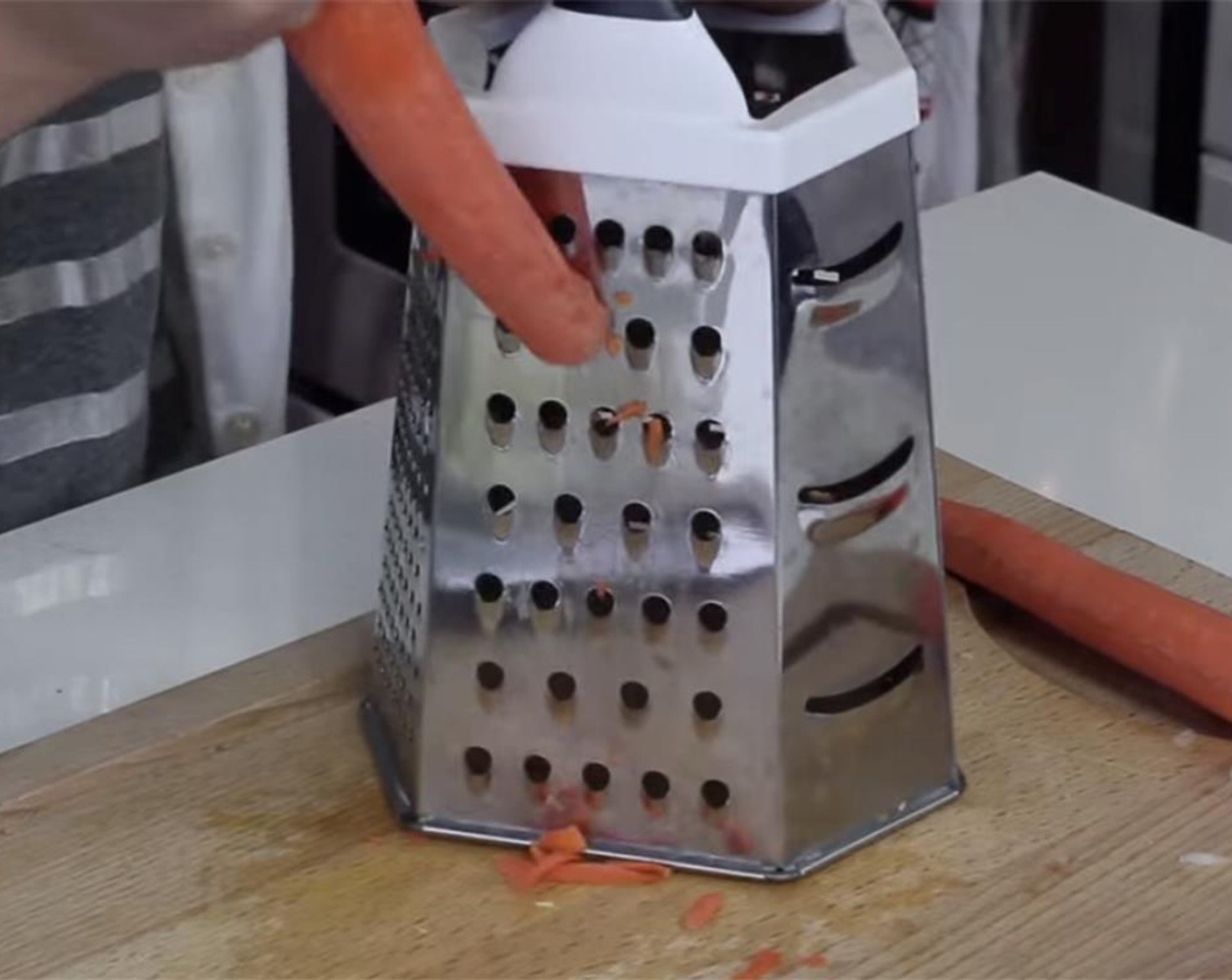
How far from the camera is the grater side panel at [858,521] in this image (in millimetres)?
536

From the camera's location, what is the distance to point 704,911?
0.56m

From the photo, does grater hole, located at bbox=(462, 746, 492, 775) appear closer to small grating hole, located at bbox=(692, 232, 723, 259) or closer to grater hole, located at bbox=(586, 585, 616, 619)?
grater hole, located at bbox=(586, 585, 616, 619)

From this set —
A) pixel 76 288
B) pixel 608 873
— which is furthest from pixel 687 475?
pixel 76 288

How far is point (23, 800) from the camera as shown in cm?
60

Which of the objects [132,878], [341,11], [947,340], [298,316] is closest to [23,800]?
[132,878]

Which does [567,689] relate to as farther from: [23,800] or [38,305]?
[38,305]

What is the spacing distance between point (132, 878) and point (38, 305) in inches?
14.6

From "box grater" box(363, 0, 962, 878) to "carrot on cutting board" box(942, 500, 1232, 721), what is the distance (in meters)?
0.08

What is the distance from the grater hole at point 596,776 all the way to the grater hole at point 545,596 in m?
0.05

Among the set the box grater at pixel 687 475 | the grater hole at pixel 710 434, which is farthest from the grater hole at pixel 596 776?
the grater hole at pixel 710 434

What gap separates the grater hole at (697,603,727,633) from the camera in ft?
1.82

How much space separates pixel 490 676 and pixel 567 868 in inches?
2.3

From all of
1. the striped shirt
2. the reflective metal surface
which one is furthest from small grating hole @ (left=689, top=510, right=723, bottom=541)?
the striped shirt

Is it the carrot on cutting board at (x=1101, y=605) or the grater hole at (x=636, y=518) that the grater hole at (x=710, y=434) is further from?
the carrot on cutting board at (x=1101, y=605)
